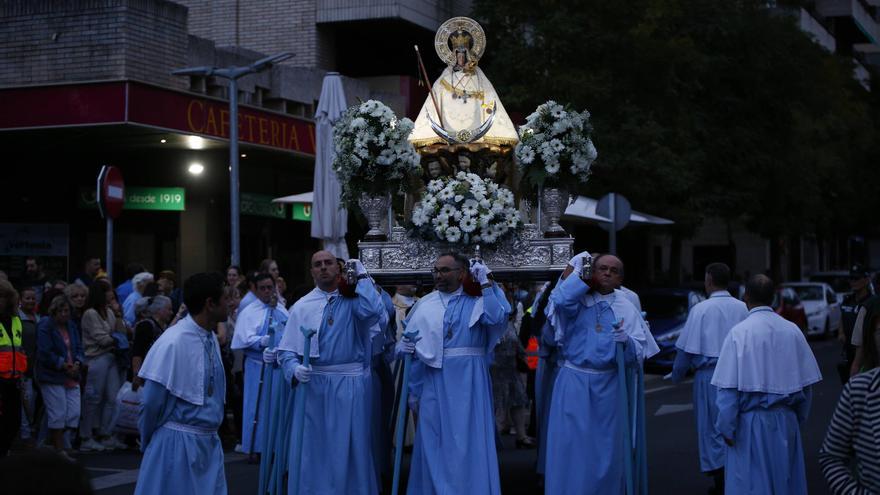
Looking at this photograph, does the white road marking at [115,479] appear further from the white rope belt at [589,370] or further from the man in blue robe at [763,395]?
the man in blue robe at [763,395]

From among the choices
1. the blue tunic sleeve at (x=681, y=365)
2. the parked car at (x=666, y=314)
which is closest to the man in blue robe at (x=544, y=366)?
the blue tunic sleeve at (x=681, y=365)

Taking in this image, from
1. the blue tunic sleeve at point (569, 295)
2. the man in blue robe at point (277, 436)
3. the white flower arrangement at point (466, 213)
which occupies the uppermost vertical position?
the white flower arrangement at point (466, 213)

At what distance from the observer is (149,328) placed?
13500 mm

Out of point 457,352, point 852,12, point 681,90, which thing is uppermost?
point 852,12

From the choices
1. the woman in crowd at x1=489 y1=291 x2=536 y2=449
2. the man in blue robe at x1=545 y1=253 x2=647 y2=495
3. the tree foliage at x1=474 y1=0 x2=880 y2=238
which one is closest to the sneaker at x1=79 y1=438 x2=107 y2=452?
the woman in crowd at x1=489 y1=291 x2=536 y2=449

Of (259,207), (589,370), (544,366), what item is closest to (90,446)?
(544,366)

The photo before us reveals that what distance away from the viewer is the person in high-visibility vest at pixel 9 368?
11.1 metres

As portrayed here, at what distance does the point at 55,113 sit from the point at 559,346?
12013 millimetres

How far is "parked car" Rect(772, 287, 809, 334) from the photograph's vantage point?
28734 mm

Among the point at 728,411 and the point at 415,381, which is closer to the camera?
the point at 728,411

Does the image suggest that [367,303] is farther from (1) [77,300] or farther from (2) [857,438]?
(1) [77,300]

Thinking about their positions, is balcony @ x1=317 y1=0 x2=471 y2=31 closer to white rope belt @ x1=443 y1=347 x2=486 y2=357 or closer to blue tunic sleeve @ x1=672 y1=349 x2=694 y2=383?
blue tunic sleeve @ x1=672 y1=349 x2=694 y2=383

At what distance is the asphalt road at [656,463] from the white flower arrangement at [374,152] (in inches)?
113

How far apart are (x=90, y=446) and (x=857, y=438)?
10.7 metres
